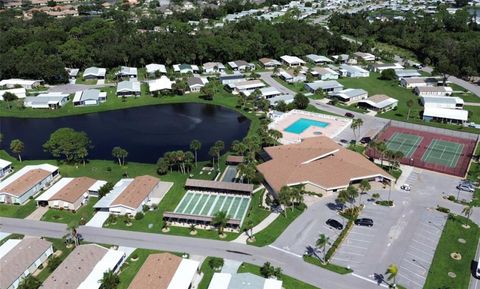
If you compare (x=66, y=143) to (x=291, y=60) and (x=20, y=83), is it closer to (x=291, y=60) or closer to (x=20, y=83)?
(x=20, y=83)

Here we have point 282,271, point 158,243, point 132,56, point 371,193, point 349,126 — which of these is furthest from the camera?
point 132,56

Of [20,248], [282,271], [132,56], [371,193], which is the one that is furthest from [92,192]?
[132,56]

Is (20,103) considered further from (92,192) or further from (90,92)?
(92,192)

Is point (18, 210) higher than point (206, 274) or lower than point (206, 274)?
lower

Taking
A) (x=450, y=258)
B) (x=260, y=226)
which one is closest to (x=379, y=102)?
(x=450, y=258)

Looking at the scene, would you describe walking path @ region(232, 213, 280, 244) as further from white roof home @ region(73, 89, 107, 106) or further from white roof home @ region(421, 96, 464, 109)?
white roof home @ region(73, 89, 107, 106)
